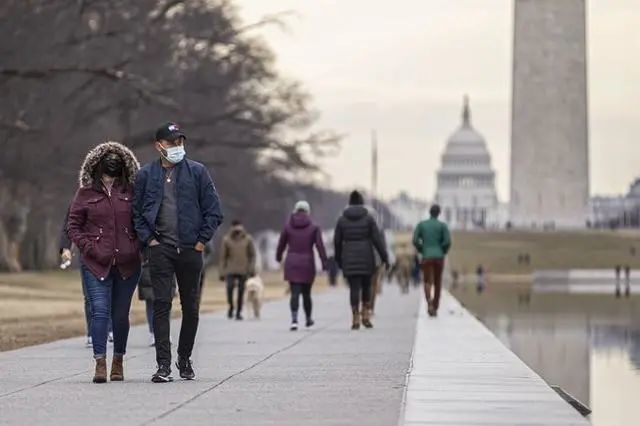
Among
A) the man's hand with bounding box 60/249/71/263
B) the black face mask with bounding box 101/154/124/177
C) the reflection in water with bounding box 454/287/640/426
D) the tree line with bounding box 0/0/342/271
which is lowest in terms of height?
the reflection in water with bounding box 454/287/640/426

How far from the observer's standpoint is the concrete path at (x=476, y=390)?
11.5 meters

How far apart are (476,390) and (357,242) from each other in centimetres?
1107

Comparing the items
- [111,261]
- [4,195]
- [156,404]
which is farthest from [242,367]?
[4,195]

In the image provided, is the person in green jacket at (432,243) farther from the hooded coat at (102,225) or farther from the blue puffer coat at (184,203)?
the hooded coat at (102,225)

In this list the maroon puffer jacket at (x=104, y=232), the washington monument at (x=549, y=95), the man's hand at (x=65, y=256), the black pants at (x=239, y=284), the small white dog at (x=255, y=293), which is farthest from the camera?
the washington monument at (x=549, y=95)

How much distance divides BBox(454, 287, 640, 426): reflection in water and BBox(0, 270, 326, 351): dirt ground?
16.9 feet

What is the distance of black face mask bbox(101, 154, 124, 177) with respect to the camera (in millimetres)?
14242

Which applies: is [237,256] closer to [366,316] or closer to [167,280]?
[366,316]

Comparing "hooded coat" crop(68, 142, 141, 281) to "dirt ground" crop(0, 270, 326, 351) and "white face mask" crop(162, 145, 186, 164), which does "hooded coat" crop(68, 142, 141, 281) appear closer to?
"white face mask" crop(162, 145, 186, 164)

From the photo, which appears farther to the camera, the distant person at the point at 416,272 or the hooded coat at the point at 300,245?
the distant person at the point at 416,272

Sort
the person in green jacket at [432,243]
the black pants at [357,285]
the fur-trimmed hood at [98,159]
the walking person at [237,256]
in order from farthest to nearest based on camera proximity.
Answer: the walking person at [237,256] → the person in green jacket at [432,243] → the black pants at [357,285] → the fur-trimmed hood at [98,159]

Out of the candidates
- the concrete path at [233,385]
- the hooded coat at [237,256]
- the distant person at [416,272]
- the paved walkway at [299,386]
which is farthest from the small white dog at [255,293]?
the distant person at [416,272]

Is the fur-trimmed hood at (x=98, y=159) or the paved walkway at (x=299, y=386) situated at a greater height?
the fur-trimmed hood at (x=98, y=159)

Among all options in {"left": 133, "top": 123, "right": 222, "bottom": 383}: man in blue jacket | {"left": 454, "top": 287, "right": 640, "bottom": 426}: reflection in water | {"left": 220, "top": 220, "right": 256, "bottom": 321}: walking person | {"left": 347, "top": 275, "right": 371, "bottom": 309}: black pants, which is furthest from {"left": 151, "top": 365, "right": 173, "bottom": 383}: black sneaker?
{"left": 220, "top": 220, "right": 256, "bottom": 321}: walking person
